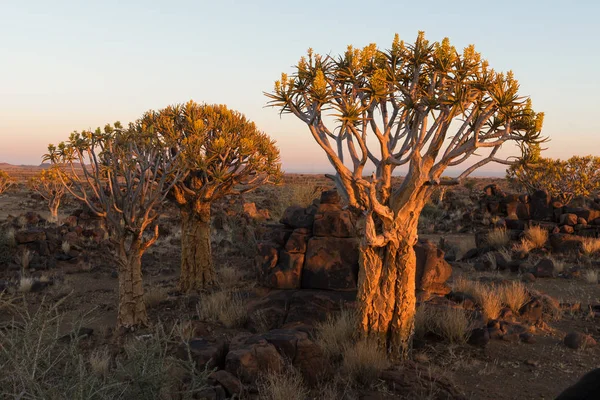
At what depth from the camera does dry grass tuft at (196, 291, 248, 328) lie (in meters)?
10.0

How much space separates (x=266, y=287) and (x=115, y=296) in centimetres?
588

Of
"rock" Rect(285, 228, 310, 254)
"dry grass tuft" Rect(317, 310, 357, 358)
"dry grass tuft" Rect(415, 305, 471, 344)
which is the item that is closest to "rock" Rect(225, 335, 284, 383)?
"dry grass tuft" Rect(317, 310, 357, 358)

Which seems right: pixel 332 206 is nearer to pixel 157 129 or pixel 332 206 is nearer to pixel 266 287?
pixel 266 287

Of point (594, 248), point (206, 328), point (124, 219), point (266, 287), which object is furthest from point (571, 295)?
point (124, 219)

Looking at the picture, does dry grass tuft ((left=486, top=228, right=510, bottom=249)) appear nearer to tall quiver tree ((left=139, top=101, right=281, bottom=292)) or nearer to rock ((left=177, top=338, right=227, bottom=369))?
tall quiver tree ((left=139, top=101, right=281, bottom=292))

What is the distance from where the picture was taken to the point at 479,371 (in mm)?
7051

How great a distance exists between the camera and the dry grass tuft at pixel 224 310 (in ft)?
32.8

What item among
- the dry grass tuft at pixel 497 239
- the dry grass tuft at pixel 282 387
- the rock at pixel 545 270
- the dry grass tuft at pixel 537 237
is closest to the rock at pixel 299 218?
the dry grass tuft at pixel 282 387

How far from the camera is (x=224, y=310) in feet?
34.4

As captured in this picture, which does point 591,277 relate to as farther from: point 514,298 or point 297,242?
point 297,242

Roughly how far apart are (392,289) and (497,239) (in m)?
11.7

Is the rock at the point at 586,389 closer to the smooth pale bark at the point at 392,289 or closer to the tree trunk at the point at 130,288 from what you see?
the smooth pale bark at the point at 392,289

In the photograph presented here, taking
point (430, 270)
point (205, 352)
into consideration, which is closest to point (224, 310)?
point (205, 352)

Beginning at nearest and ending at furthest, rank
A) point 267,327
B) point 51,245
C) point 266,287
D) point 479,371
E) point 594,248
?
point 479,371
point 267,327
point 266,287
point 594,248
point 51,245
